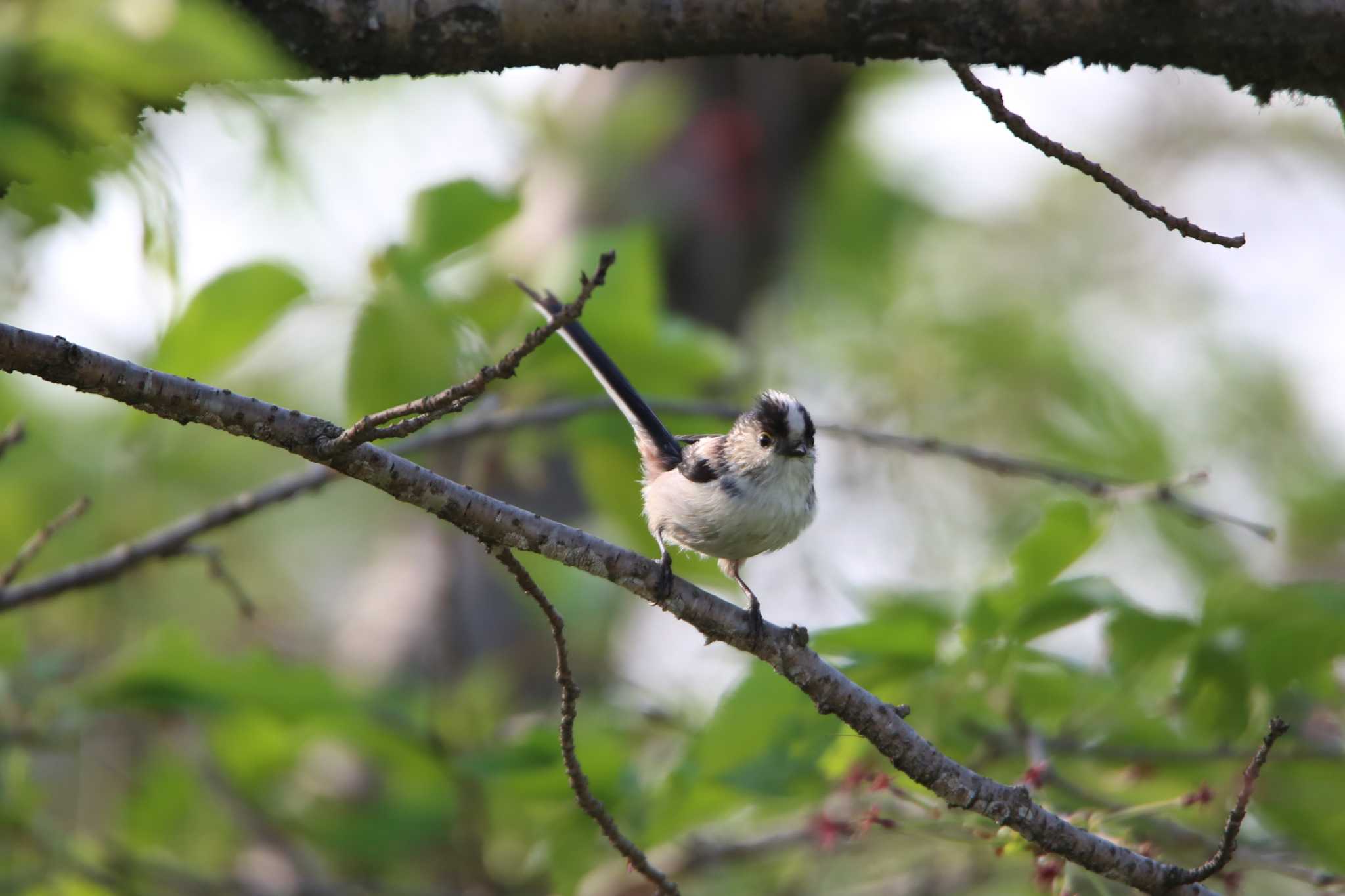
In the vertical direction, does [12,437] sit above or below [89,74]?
above

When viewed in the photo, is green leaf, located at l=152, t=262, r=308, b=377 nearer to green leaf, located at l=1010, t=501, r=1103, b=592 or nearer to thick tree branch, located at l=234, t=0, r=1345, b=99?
thick tree branch, located at l=234, t=0, r=1345, b=99

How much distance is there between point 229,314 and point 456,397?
124 centimetres

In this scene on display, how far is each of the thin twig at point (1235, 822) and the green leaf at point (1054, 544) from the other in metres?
0.64

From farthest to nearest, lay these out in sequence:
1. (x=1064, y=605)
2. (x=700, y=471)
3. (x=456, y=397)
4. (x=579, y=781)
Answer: (x=700, y=471) → (x=1064, y=605) → (x=579, y=781) → (x=456, y=397)

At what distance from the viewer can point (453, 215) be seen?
3.06 m

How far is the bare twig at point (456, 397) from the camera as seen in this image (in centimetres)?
175

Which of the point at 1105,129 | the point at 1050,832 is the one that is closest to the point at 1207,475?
the point at 1050,832

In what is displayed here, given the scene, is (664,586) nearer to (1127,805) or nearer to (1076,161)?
(1076,161)

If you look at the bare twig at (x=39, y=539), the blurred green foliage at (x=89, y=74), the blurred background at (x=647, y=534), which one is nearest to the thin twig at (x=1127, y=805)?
the blurred background at (x=647, y=534)

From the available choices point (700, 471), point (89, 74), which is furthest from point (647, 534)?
point (89, 74)

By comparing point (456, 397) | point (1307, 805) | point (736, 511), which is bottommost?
point (456, 397)

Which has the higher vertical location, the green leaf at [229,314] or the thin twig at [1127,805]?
the green leaf at [229,314]

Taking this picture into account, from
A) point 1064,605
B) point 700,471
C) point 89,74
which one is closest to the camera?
point 89,74

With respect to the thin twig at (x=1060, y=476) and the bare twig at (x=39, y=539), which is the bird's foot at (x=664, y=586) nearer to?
the thin twig at (x=1060, y=476)
